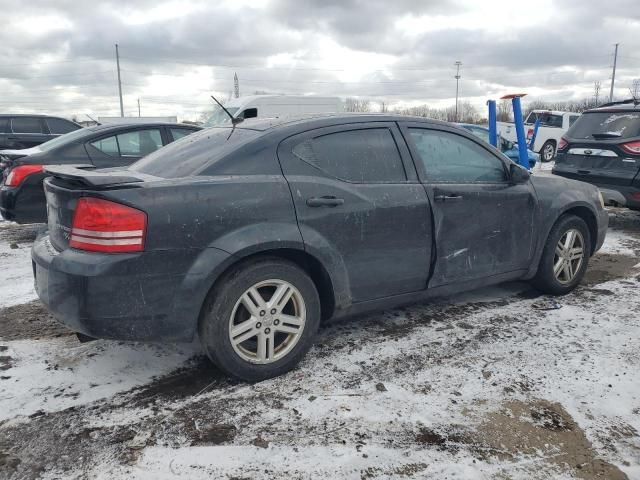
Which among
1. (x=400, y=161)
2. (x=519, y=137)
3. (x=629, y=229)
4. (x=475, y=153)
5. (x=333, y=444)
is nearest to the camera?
(x=333, y=444)

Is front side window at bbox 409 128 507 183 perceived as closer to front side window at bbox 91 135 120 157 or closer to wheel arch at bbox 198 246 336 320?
wheel arch at bbox 198 246 336 320

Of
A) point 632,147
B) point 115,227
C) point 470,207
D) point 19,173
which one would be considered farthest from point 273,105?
point 115,227

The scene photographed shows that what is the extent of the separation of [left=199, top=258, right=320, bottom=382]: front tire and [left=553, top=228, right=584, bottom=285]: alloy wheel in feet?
7.95

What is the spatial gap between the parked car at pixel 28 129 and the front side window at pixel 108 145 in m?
5.28

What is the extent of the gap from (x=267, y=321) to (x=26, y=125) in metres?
10.7

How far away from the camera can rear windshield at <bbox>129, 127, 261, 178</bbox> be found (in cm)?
306

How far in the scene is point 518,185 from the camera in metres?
4.10

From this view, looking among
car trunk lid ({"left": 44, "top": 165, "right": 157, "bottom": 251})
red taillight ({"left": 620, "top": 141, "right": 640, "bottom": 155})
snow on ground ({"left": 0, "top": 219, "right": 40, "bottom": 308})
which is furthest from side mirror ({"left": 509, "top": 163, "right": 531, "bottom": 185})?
snow on ground ({"left": 0, "top": 219, "right": 40, "bottom": 308})

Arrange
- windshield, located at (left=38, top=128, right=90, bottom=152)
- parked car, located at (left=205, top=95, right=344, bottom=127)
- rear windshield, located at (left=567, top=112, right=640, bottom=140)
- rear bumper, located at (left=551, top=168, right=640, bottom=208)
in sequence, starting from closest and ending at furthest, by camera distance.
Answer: windshield, located at (left=38, top=128, right=90, bottom=152)
rear bumper, located at (left=551, top=168, right=640, bottom=208)
rear windshield, located at (left=567, top=112, right=640, bottom=140)
parked car, located at (left=205, top=95, right=344, bottom=127)

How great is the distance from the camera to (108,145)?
22.0ft

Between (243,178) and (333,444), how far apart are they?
1.48 metres

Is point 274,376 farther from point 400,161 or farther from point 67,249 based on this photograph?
point 400,161

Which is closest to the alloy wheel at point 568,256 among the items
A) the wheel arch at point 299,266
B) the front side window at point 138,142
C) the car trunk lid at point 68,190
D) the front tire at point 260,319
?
the wheel arch at point 299,266

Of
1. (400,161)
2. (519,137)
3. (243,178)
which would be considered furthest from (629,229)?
(243,178)
